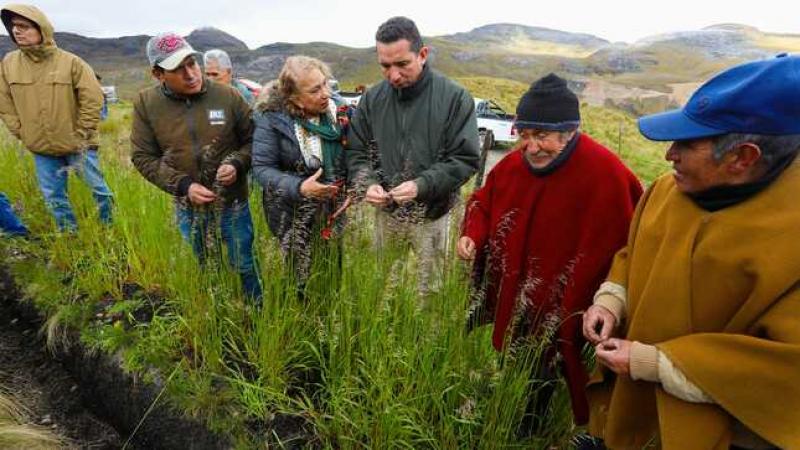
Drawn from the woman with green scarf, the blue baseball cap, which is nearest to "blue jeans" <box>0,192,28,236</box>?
the woman with green scarf

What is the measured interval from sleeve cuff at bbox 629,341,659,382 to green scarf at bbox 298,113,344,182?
6.47ft

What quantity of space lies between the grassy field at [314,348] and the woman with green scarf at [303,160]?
163 millimetres

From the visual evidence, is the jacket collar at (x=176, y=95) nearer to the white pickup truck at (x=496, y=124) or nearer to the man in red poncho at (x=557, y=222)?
the man in red poncho at (x=557, y=222)

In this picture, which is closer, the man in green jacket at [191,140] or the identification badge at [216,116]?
the man in green jacket at [191,140]

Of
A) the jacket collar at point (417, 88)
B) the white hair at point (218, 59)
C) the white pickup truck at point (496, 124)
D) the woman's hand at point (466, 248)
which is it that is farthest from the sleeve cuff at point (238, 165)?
the white pickup truck at point (496, 124)

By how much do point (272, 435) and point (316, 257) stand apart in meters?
0.92

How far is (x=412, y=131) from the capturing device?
2.83 m

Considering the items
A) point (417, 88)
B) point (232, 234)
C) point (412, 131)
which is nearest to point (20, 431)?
point (232, 234)

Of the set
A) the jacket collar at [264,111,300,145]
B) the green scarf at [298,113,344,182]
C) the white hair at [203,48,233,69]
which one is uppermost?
the white hair at [203,48,233,69]

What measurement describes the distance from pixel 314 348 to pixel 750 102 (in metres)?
1.88

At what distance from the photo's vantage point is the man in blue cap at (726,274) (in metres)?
1.24

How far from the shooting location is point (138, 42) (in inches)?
7490

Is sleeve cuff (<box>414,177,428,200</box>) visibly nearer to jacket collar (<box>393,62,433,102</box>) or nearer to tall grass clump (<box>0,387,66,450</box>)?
jacket collar (<box>393,62,433,102</box>)

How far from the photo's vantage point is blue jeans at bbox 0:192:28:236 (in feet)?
13.8
